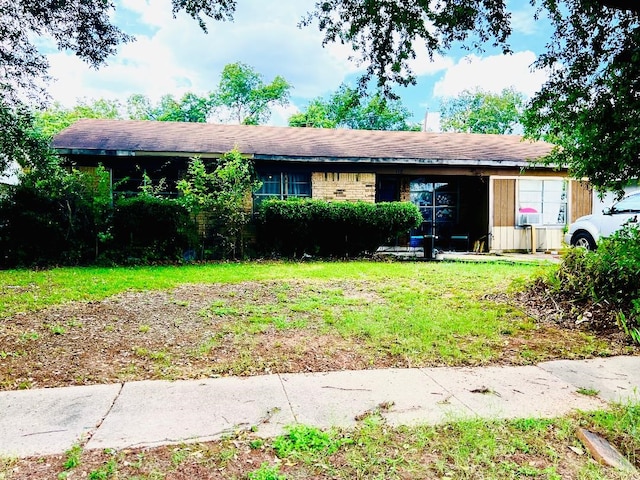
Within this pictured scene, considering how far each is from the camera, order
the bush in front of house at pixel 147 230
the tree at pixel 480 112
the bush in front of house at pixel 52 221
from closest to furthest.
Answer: the bush in front of house at pixel 52 221 < the bush in front of house at pixel 147 230 < the tree at pixel 480 112

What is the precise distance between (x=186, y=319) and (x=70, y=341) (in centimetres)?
125

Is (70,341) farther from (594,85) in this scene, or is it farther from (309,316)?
(594,85)

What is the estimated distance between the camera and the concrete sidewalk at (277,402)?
2479 millimetres

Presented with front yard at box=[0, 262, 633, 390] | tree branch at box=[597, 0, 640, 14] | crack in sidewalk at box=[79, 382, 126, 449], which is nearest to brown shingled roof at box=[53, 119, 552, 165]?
front yard at box=[0, 262, 633, 390]

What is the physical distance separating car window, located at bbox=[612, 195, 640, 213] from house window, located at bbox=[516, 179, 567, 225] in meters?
4.69

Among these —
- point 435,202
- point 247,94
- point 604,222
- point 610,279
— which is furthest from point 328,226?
point 247,94

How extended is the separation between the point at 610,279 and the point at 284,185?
9.47 m

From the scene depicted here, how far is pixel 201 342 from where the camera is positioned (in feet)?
14.0

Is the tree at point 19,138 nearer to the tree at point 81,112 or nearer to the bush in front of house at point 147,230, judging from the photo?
the bush in front of house at point 147,230

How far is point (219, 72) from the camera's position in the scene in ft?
112

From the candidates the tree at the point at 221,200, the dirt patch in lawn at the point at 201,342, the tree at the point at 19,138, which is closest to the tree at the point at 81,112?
the tree at the point at 221,200

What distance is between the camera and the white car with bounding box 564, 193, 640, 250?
9.16 m

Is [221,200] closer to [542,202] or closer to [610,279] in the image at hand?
[610,279]

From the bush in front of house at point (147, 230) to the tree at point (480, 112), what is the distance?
2945 cm
